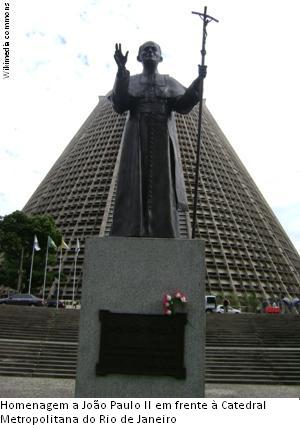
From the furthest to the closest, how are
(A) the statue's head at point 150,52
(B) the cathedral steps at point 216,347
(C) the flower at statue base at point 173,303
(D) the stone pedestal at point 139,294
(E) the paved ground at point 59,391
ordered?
(B) the cathedral steps at point 216,347, (E) the paved ground at point 59,391, (A) the statue's head at point 150,52, (C) the flower at statue base at point 173,303, (D) the stone pedestal at point 139,294

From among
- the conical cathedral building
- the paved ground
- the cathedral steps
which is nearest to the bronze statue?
the paved ground

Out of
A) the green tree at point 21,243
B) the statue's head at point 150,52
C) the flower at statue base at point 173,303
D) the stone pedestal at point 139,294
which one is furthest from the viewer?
the green tree at point 21,243

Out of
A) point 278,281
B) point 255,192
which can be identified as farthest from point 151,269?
point 255,192

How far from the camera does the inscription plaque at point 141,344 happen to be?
21.8 feet

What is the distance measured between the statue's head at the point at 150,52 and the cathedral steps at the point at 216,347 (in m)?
9.28

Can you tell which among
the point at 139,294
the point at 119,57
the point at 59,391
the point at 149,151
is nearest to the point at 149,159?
the point at 149,151

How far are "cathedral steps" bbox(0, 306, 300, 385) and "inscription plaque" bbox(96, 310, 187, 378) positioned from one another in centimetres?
738

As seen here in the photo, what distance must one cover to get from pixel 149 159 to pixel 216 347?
11.6 metres

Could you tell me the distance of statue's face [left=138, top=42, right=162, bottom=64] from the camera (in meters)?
8.15

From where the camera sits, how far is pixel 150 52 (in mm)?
8164

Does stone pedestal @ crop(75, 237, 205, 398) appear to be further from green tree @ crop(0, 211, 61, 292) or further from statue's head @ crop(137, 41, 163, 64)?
green tree @ crop(0, 211, 61, 292)

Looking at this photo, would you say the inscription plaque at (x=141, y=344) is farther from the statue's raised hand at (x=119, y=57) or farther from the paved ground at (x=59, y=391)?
the statue's raised hand at (x=119, y=57)

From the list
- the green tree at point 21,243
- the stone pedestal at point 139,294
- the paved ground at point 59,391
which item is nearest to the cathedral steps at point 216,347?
the paved ground at point 59,391
